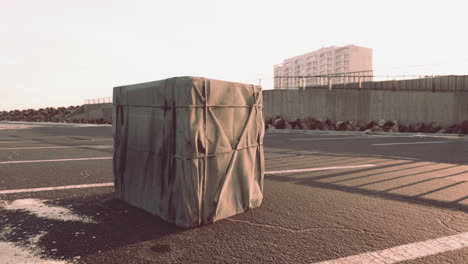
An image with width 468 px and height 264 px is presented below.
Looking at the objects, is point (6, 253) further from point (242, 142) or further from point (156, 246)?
point (242, 142)

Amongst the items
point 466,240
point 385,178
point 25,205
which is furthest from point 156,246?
point 385,178

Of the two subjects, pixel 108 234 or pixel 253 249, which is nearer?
pixel 253 249

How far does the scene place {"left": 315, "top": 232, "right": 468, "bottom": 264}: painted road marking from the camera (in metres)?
2.49

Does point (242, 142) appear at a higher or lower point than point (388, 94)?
lower

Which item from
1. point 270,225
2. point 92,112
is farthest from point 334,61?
point 270,225

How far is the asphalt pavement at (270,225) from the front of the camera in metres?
2.59

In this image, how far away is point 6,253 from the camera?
258cm

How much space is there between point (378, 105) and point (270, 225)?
20.3 meters

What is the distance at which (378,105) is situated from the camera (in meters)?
20.7

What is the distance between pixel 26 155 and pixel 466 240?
9777mm

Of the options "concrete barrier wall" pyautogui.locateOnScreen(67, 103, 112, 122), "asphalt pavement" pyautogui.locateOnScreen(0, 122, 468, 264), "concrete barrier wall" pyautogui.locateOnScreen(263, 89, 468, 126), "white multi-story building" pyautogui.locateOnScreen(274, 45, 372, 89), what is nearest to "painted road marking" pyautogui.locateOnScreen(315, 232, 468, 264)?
"asphalt pavement" pyautogui.locateOnScreen(0, 122, 468, 264)

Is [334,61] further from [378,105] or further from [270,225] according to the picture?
[270,225]

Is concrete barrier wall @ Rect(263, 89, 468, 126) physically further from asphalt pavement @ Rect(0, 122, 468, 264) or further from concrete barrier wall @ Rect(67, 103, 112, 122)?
concrete barrier wall @ Rect(67, 103, 112, 122)

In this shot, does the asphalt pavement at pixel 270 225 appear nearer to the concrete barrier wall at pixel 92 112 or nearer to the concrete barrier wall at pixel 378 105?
the concrete barrier wall at pixel 378 105
